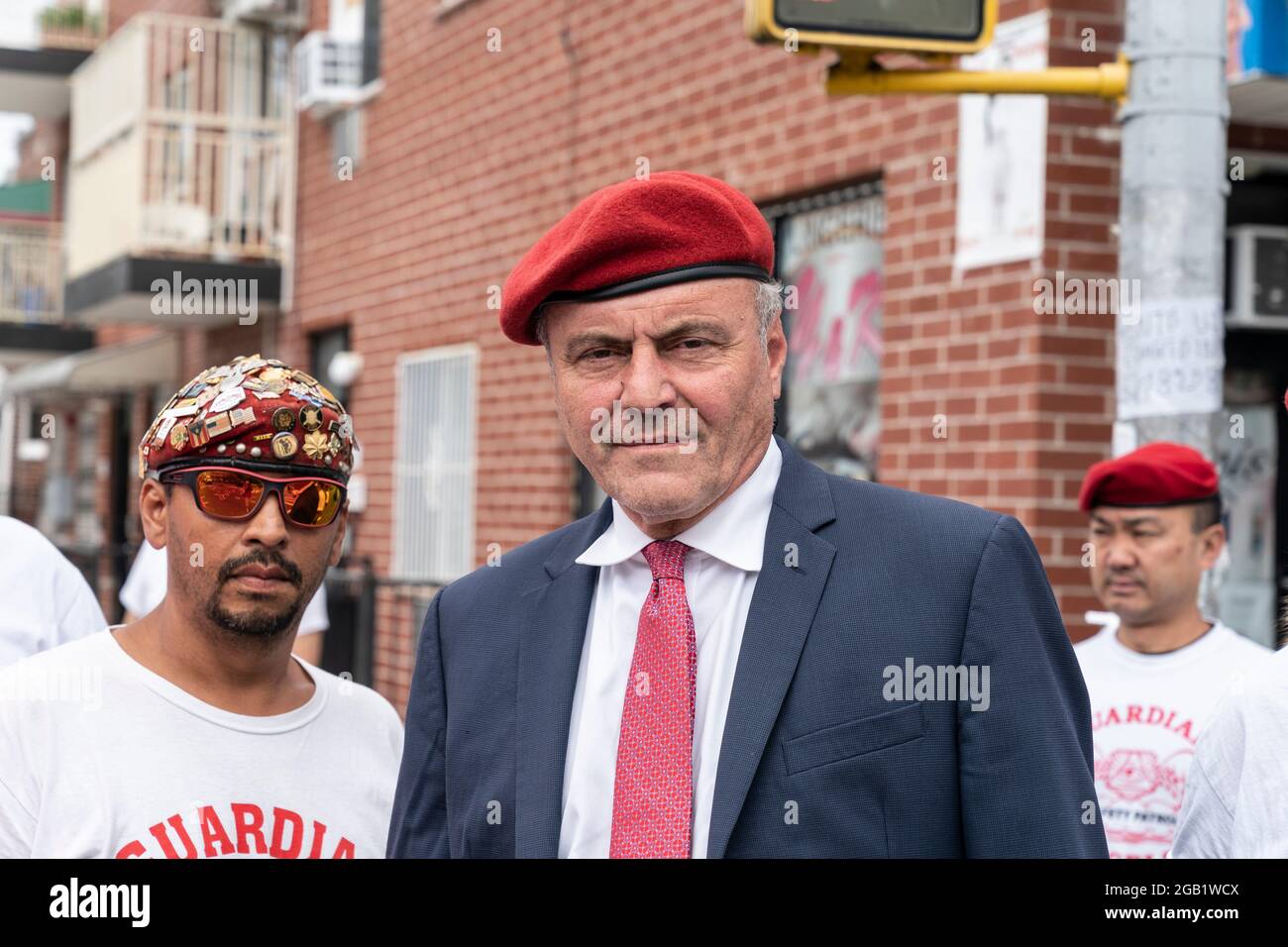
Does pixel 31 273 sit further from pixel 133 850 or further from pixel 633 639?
pixel 633 639

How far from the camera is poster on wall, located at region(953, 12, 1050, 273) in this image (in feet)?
18.9

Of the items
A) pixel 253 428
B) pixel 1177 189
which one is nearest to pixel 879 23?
pixel 1177 189

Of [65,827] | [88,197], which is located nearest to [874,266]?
[65,827]

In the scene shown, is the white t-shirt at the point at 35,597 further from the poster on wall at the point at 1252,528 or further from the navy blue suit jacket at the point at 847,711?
the poster on wall at the point at 1252,528

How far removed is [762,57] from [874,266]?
3.85 feet

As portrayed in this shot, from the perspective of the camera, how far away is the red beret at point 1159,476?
4.23m

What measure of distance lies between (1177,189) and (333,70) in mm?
8660

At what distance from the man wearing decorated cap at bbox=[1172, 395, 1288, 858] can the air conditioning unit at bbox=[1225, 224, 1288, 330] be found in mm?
3807

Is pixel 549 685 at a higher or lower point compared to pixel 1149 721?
higher

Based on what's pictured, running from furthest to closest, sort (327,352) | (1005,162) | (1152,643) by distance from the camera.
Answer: (327,352) < (1005,162) < (1152,643)

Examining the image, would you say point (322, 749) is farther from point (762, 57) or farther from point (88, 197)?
point (88, 197)

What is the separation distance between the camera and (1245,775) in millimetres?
2398

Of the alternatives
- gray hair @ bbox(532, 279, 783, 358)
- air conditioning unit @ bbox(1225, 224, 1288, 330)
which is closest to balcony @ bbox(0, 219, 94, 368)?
air conditioning unit @ bbox(1225, 224, 1288, 330)

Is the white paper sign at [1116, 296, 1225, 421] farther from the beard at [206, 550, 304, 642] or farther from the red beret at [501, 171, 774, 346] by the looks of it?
the beard at [206, 550, 304, 642]
